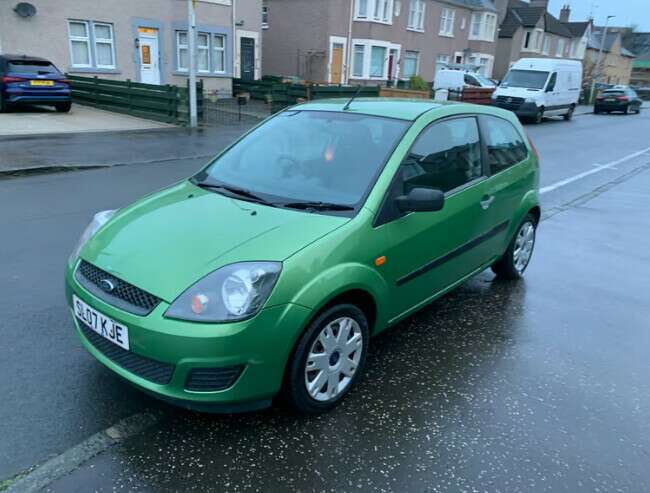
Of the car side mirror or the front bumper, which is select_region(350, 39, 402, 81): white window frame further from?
the front bumper

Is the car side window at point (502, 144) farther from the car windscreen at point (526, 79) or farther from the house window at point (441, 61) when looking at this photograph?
the house window at point (441, 61)

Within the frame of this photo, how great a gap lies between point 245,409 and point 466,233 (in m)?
2.20

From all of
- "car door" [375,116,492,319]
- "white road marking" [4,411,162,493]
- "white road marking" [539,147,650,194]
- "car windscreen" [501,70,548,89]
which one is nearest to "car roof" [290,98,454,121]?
"car door" [375,116,492,319]

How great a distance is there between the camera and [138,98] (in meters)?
17.5

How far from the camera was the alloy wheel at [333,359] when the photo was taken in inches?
119

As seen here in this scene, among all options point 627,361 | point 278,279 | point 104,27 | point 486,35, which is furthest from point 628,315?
point 486,35

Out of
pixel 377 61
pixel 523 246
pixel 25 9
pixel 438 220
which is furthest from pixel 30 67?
pixel 377 61

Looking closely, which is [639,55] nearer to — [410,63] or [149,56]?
[410,63]

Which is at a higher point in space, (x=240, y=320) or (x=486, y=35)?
(x=486, y=35)

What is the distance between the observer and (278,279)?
273 centimetres

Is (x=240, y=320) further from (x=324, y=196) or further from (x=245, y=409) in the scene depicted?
(x=324, y=196)

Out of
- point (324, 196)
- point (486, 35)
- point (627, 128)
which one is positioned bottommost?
point (627, 128)

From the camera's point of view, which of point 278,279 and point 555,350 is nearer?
point 278,279

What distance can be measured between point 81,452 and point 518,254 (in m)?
4.14
